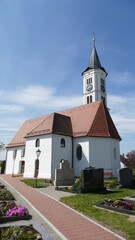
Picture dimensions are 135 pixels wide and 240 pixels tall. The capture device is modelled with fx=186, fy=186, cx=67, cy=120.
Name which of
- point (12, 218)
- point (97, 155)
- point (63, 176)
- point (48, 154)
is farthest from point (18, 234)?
point (97, 155)

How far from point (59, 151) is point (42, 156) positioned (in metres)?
2.57

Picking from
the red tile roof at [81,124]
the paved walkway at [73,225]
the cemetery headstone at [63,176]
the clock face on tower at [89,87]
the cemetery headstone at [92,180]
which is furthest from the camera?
the clock face on tower at [89,87]

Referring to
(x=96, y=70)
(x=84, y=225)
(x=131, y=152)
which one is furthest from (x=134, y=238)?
(x=131, y=152)

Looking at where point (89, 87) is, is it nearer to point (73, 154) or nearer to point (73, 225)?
point (73, 154)

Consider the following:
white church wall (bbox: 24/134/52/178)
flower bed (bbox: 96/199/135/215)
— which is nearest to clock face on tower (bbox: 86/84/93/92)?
white church wall (bbox: 24/134/52/178)

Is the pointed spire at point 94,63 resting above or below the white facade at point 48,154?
above

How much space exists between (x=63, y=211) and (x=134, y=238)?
3.79 m

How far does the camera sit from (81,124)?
1194 inches

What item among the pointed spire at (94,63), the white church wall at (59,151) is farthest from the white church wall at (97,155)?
the pointed spire at (94,63)

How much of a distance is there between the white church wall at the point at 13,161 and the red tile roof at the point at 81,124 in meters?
2.37

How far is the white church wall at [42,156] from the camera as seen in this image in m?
26.0

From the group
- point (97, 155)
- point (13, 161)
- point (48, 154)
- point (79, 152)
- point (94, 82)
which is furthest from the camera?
point (94, 82)

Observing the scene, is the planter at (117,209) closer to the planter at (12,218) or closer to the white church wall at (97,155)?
the planter at (12,218)

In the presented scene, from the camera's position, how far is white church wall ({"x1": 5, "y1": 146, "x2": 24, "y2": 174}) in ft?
113
